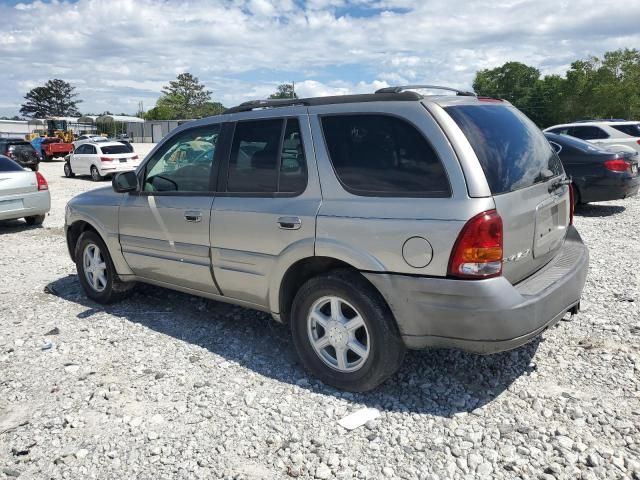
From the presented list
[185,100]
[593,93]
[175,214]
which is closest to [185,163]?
[175,214]

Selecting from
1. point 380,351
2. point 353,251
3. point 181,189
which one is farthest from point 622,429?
point 181,189

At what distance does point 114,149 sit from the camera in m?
20.9

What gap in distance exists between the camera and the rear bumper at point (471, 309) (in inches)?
114

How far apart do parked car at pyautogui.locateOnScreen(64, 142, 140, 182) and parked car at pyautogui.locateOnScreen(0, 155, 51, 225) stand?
10.2 metres

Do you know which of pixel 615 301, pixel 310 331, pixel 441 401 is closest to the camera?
pixel 441 401

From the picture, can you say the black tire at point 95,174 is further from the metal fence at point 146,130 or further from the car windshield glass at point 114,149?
the metal fence at point 146,130

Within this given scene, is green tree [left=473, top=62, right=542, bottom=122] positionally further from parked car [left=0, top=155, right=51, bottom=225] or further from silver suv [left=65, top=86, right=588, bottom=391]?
silver suv [left=65, top=86, right=588, bottom=391]

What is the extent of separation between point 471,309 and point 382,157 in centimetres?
104

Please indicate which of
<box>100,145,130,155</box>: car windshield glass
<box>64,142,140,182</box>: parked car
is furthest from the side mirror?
<box>100,145,130,155</box>: car windshield glass

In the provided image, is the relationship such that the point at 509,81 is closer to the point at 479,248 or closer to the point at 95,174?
the point at 95,174

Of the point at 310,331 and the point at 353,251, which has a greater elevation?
the point at 353,251

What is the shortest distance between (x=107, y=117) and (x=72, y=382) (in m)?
70.4

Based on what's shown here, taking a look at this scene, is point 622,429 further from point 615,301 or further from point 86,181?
point 86,181

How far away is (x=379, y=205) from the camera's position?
124 inches
